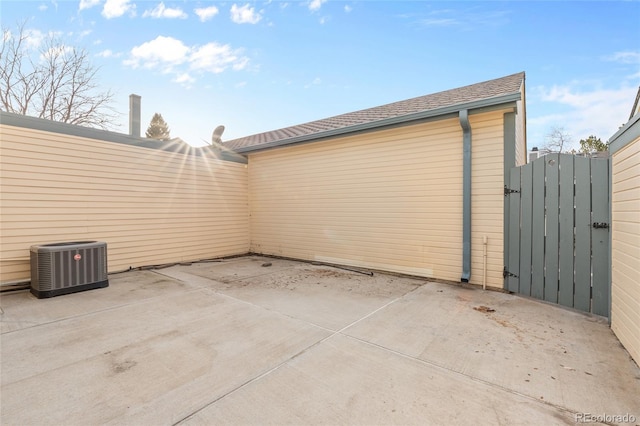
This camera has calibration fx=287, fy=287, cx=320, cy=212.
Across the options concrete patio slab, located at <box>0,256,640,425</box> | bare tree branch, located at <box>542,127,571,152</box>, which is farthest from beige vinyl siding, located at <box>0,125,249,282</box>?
bare tree branch, located at <box>542,127,571,152</box>

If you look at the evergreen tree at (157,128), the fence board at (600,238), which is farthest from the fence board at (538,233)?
the evergreen tree at (157,128)

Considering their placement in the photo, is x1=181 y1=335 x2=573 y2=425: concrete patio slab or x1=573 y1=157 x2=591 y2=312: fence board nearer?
x1=181 y1=335 x2=573 y2=425: concrete patio slab

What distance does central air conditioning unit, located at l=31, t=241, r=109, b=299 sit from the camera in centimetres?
441

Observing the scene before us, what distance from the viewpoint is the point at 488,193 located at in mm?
4977

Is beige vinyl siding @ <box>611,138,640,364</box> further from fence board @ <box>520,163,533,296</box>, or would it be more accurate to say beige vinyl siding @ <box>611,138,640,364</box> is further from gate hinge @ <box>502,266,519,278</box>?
gate hinge @ <box>502,266,519,278</box>

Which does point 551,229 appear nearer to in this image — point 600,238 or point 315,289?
point 600,238

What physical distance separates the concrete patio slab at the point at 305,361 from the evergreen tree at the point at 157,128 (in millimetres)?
29464

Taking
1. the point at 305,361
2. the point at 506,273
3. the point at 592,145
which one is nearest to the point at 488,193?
the point at 506,273

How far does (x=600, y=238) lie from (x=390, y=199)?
325 centimetres

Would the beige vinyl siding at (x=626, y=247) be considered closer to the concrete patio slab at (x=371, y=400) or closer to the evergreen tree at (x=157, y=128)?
the concrete patio slab at (x=371, y=400)

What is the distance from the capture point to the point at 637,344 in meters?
2.50

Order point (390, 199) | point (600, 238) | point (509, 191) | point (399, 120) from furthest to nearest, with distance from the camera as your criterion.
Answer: point (390, 199), point (399, 120), point (509, 191), point (600, 238)

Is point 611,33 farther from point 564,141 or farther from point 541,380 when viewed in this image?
point 564,141

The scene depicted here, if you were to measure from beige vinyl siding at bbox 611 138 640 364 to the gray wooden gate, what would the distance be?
15.4 inches
